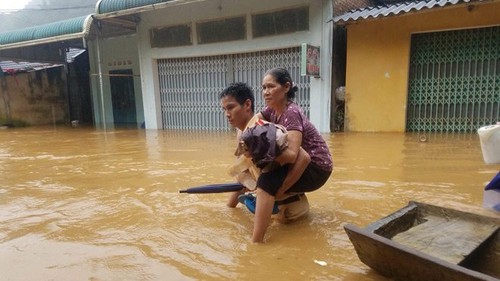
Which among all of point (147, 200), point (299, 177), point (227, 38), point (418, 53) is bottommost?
point (147, 200)

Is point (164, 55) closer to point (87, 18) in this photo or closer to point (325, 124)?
point (87, 18)

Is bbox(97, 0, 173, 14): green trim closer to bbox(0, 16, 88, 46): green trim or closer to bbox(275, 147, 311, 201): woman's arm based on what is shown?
bbox(0, 16, 88, 46): green trim

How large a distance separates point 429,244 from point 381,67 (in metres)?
6.44

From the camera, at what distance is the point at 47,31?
1002 centimetres

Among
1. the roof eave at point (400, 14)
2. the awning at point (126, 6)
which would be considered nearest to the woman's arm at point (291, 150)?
the roof eave at point (400, 14)

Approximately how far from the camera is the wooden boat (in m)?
1.41

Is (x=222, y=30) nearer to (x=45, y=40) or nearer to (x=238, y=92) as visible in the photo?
(x=45, y=40)

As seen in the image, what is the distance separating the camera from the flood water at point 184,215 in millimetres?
1883

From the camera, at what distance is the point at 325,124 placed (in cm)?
812

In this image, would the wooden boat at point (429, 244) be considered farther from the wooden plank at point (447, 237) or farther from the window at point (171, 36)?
the window at point (171, 36)

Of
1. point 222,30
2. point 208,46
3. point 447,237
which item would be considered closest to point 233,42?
point 222,30

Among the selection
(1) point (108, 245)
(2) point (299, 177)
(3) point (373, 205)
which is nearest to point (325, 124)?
(3) point (373, 205)

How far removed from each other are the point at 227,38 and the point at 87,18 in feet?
12.1

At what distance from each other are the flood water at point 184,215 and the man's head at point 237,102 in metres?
0.74
